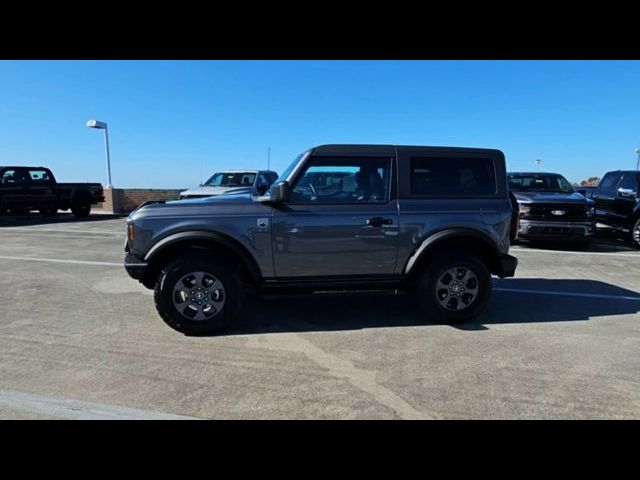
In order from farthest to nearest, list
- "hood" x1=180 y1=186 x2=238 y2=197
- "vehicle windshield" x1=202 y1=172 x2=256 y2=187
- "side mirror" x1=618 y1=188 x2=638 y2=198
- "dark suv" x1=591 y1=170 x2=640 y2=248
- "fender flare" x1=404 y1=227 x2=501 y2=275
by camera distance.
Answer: "vehicle windshield" x1=202 y1=172 x2=256 y2=187 → "hood" x1=180 y1=186 x2=238 y2=197 → "side mirror" x1=618 y1=188 x2=638 y2=198 → "dark suv" x1=591 y1=170 x2=640 y2=248 → "fender flare" x1=404 y1=227 x2=501 y2=275

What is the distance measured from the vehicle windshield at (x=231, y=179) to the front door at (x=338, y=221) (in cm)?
801

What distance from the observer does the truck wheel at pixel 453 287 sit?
168 inches

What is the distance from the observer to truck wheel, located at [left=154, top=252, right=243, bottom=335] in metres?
3.92

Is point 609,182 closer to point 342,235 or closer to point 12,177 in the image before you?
point 342,235

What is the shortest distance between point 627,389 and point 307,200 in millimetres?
3123

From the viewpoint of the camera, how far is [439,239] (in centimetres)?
419

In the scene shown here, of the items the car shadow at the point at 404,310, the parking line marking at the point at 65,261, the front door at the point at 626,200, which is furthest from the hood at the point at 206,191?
the front door at the point at 626,200

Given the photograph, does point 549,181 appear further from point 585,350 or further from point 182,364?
point 182,364

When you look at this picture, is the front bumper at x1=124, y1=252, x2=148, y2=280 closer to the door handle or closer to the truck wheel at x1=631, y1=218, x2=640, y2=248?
the door handle

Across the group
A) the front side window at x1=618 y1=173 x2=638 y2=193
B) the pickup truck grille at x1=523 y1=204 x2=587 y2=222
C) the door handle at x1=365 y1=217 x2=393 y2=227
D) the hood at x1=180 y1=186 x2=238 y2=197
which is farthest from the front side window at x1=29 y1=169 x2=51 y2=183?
the front side window at x1=618 y1=173 x2=638 y2=193

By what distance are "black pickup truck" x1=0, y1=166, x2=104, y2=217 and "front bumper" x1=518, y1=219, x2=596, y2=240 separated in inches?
671

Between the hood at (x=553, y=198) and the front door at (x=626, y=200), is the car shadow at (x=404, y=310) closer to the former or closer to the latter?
the hood at (x=553, y=198)
